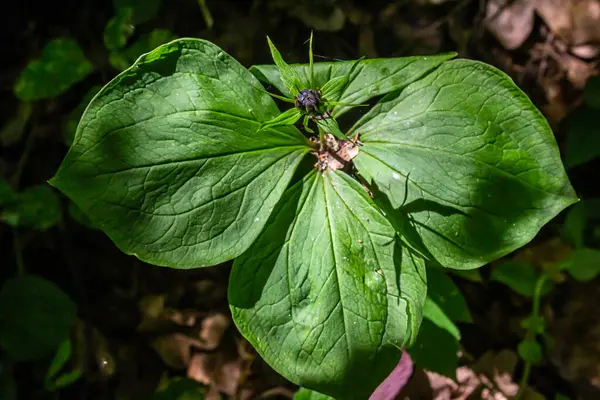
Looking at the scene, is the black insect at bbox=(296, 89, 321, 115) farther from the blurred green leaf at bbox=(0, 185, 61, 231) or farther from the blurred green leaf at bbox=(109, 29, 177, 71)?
the blurred green leaf at bbox=(0, 185, 61, 231)

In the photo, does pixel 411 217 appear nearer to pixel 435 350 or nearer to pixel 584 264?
pixel 435 350

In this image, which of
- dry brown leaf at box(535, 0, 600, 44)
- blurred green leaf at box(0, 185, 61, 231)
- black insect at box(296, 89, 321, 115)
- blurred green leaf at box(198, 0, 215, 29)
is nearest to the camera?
black insect at box(296, 89, 321, 115)

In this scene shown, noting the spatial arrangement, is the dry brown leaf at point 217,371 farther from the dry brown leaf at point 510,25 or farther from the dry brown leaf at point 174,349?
the dry brown leaf at point 510,25

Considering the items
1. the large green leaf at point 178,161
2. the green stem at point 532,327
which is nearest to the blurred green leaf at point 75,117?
the large green leaf at point 178,161

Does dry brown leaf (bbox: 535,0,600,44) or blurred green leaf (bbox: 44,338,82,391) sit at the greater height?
dry brown leaf (bbox: 535,0,600,44)

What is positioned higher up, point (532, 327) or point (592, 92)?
point (592, 92)

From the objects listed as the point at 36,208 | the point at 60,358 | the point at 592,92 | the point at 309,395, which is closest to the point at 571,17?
the point at 592,92

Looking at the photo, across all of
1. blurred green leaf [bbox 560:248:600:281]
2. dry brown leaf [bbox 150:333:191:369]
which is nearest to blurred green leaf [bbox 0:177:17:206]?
dry brown leaf [bbox 150:333:191:369]
